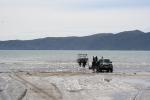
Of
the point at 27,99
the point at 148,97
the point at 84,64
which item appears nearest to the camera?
the point at 27,99

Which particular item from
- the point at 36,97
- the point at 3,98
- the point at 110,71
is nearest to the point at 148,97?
the point at 36,97

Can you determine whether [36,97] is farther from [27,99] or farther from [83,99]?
[83,99]

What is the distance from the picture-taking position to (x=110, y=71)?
61.4 meters

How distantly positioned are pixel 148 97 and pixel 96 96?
109 inches

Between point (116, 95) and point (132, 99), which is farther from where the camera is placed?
point (116, 95)

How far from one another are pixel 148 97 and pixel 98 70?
35.9 m

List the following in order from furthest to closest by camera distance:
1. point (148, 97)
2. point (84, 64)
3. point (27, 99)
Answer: point (84, 64) < point (148, 97) < point (27, 99)

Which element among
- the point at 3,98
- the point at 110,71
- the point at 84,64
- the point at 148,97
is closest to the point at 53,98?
the point at 3,98

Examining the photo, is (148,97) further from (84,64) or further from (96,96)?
(84,64)

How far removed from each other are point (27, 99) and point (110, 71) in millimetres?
37561

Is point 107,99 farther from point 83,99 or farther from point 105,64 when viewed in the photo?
point 105,64

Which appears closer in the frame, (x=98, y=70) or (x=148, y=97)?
(x=148, y=97)

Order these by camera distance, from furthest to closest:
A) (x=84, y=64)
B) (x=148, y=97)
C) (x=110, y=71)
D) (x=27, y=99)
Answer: (x=84, y=64), (x=110, y=71), (x=148, y=97), (x=27, y=99)

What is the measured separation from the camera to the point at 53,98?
81.6ft
